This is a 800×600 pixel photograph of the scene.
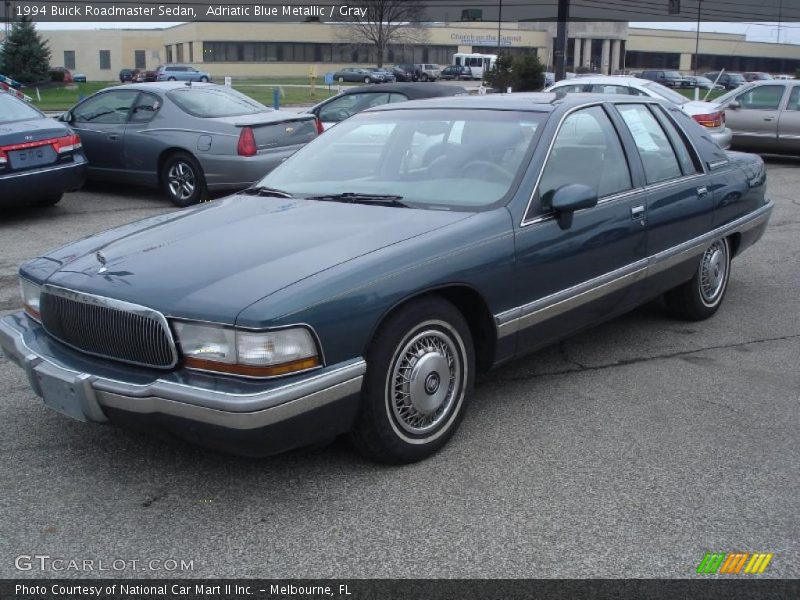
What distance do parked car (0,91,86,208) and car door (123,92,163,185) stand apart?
102 centimetres

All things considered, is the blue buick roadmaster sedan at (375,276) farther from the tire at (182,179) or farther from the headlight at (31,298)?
the tire at (182,179)

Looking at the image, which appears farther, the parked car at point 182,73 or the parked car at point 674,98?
the parked car at point 182,73

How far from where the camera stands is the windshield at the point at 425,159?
432 cm

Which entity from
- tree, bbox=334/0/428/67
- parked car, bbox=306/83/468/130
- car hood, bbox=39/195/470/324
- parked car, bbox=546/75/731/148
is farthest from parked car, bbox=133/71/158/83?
car hood, bbox=39/195/470/324

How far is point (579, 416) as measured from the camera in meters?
4.32

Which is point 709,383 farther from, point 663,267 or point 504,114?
point 504,114

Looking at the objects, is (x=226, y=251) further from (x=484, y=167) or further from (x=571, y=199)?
(x=571, y=199)

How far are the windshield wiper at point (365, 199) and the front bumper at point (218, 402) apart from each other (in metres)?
1.14

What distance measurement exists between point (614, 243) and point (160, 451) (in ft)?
8.35

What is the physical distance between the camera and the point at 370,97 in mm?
13125

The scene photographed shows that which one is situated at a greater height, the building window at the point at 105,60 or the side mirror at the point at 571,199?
the building window at the point at 105,60

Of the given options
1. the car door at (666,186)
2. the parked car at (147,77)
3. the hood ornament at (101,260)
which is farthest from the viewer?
the parked car at (147,77)

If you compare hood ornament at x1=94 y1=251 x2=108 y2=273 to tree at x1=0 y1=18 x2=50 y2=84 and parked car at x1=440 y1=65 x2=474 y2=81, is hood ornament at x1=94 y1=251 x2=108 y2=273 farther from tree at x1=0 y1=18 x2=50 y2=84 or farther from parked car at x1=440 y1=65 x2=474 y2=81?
parked car at x1=440 y1=65 x2=474 y2=81

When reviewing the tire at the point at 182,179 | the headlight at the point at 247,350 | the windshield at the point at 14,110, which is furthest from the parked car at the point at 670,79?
the headlight at the point at 247,350
